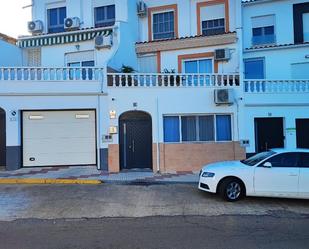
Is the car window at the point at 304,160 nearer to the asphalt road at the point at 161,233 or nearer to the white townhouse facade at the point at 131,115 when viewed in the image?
the asphalt road at the point at 161,233

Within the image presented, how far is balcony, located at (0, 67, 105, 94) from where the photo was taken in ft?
50.6

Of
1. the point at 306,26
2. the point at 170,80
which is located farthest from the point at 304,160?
the point at 306,26

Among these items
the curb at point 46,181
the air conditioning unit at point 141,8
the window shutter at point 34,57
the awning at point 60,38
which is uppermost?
the air conditioning unit at point 141,8

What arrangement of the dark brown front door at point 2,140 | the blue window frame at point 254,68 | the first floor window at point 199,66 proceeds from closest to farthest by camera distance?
1. the dark brown front door at point 2,140
2. the first floor window at point 199,66
3. the blue window frame at point 254,68

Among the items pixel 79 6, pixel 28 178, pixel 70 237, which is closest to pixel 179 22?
pixel 79 6

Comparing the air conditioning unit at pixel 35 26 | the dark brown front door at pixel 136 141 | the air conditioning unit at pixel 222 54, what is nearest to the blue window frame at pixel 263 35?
the air conditioning unit at pixel 222 54

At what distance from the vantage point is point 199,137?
1608cm

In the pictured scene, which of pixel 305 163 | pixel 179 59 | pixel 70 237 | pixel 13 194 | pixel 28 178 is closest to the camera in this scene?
pixel 70 237

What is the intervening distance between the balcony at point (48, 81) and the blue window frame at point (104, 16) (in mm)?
5808

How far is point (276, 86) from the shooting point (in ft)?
54.0

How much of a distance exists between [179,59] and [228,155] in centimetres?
671

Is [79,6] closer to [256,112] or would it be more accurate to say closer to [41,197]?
[256,112]

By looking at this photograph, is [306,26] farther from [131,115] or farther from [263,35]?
[131,115]

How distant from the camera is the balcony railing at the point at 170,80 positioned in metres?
15.8
